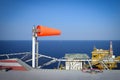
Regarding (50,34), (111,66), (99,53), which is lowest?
(111,66)

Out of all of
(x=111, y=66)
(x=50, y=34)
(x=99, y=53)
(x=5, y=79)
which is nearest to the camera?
(x=5, y=79)

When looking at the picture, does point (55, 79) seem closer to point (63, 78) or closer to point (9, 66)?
point (63, 78)

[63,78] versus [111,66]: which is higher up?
[63,78]

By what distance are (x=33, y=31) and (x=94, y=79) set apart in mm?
4863

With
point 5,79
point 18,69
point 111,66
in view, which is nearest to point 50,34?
point 18,69

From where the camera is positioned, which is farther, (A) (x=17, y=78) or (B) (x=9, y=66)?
(B) (x=9, y=66)

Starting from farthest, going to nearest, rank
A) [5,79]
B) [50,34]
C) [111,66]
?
1. [111,66]
2. [50,34]
3. [5,79]

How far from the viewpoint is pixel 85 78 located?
9.03m

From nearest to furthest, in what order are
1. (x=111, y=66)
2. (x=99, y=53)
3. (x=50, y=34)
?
(x=50, y=34) → (x=111, y=66) → (x=99, y=53)

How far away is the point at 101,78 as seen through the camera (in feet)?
29.7

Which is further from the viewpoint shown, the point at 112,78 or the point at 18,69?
the point at 18,69

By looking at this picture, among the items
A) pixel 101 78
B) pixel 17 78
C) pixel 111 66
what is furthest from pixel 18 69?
pixel 111 66

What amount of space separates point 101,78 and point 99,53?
35295mm

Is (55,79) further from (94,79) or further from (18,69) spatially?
(18,69)
